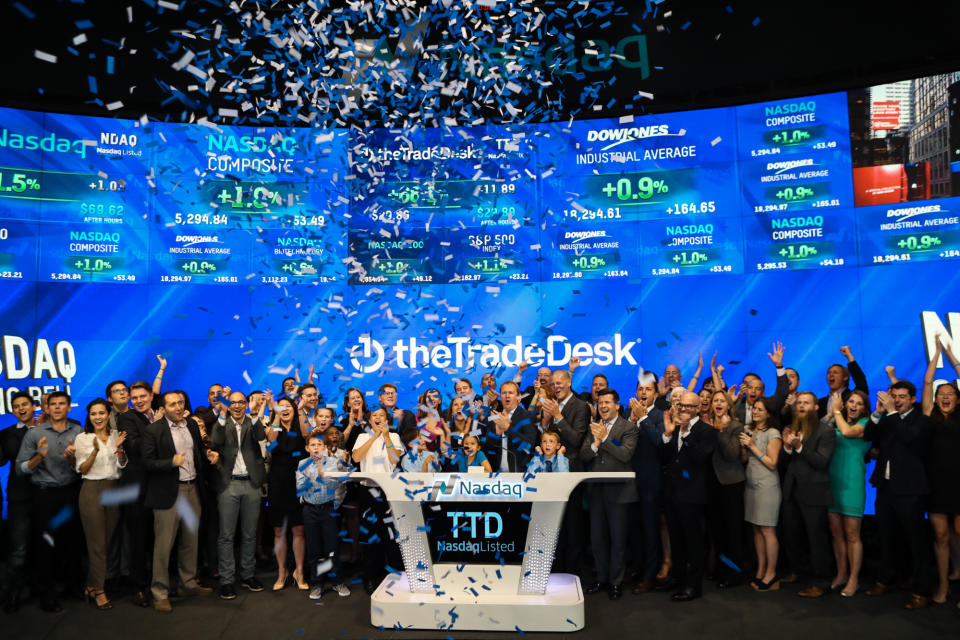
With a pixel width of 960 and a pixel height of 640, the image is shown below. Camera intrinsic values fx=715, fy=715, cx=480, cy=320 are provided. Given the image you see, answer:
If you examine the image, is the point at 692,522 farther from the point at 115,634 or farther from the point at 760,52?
the point at 760,52

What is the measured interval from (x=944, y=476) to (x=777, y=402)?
1.51m

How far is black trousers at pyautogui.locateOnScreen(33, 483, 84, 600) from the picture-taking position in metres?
4.93

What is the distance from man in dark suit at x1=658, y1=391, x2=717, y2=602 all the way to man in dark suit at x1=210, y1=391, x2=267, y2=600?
3034 millimetres

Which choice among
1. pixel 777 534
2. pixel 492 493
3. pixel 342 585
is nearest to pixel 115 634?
pixel 342 585

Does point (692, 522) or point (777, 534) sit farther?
point (777, 534)

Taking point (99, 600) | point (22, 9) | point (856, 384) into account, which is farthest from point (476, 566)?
point (22, 9)

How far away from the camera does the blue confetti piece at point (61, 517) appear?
16.4 feet

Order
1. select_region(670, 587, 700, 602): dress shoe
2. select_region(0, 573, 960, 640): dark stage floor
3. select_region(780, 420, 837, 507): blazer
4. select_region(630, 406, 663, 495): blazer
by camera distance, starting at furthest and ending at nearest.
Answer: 1. select_region(630, 406, 663, 495): blazer
2. select_region(780, 420, 837, 507): blazer
3. select_region(670, 587, 700, 602): dress shoe
4. select_region(0, 573, 960, 640): dark stage floor

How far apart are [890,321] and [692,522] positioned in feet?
12.0

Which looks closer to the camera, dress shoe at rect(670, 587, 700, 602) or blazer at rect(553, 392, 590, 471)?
dress shoe at rect(670, 587, 700, 602)

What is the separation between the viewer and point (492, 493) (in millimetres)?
4492

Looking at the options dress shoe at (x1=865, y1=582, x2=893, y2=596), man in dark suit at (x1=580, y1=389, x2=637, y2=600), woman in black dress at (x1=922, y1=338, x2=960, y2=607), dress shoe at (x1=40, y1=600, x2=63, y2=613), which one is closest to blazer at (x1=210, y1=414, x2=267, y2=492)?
dress shoe at (x1=40, y1=600, x2=63, y2=613)

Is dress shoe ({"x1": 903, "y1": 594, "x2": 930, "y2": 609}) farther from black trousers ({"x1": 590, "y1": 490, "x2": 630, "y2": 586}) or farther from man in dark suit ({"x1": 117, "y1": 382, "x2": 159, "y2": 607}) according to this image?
man in dark suit ({"x1": 117, "y1": 382, "x2": 159, "y2": 607})

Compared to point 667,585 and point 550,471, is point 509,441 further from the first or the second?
point 667,585
